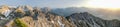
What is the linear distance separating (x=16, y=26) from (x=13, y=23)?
6.62 ft

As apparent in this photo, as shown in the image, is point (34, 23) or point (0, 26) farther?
point (34, 23)

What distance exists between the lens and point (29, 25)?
184m

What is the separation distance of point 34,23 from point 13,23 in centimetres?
1914

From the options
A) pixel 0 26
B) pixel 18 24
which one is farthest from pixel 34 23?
pixel 0 26

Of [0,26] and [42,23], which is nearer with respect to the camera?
[0,26]

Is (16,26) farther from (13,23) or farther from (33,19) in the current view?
(33,19)

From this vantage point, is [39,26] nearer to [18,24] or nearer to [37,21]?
[37,21]

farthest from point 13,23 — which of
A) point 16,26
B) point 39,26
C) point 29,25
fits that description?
point 39,26

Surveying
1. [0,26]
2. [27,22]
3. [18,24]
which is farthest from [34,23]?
[0,26]

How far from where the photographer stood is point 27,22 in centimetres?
18612

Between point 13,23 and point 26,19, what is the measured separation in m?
14.9

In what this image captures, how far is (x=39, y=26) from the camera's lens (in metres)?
195

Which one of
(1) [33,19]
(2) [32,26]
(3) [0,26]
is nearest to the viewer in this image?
(3) [0,26]

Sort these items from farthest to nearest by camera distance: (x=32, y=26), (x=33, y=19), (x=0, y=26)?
(x=33, y=19) < (x=32, y=26) < (x=0, y=26)
